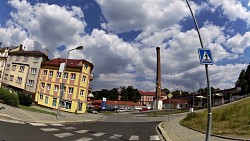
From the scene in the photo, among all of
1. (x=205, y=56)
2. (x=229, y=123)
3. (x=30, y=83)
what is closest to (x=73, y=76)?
(x=30, y=83)

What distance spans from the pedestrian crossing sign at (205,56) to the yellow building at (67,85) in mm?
48603

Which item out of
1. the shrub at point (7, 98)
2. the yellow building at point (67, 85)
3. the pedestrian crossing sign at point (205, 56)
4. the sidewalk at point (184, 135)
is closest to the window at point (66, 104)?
the yellow building at point (67, 85)

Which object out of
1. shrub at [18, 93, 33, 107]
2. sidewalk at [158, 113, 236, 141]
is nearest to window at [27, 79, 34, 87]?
shrub at [18, 93, 33, 107]

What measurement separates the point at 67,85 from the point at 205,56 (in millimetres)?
50481

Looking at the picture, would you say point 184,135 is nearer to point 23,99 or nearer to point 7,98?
point 7,98

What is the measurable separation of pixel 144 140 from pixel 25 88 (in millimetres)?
52546

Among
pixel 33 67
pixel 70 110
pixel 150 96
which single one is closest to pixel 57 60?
pixel 33 67

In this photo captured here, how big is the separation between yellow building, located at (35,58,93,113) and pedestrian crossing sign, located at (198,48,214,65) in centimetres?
4860

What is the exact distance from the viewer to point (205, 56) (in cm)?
1239

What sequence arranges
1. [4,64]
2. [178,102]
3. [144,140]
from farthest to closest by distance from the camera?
[178,102], [4,64], [144,140]

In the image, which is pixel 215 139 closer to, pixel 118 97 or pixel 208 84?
pixel 208 84

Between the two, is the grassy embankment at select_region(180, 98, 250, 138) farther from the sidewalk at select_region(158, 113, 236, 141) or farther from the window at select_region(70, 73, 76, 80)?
the window at select_region(70, 73, 76, 80)

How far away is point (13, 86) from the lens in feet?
199

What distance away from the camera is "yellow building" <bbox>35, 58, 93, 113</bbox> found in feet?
194
